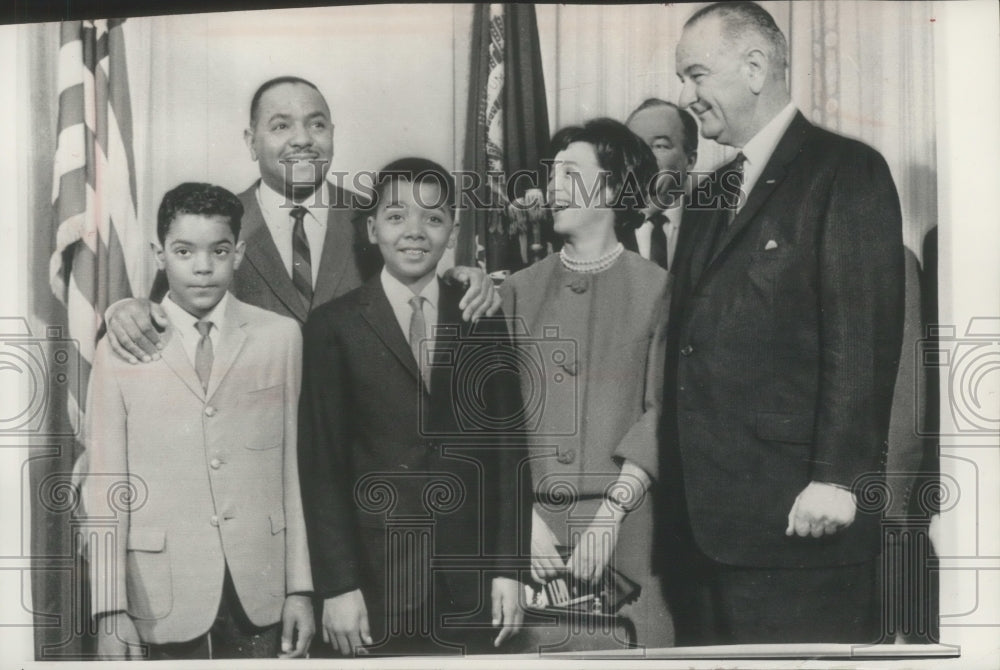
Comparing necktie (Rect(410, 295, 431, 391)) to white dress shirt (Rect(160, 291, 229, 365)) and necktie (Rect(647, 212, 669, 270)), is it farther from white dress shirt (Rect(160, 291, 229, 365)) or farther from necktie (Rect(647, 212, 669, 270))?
necktie (Rect(647, 212, 669, 270))

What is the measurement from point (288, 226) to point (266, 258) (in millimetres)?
179

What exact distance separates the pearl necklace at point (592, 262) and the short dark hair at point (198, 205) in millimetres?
1506

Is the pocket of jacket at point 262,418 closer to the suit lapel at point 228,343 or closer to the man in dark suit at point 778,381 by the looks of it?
the suit lapel at point 228,343

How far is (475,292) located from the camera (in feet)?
15.2

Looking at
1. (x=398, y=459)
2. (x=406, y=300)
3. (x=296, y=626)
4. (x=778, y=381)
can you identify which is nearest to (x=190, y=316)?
(x=406, y=300)

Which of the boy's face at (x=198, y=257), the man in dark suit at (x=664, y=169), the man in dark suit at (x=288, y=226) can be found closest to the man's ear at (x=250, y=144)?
the man in dark suit at (x=288, y=226)

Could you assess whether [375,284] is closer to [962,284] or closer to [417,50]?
[417,50]

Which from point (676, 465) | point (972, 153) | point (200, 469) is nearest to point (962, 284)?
point (972, 153)

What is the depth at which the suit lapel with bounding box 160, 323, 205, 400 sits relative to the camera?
464 centimetres

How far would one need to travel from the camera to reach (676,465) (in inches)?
181

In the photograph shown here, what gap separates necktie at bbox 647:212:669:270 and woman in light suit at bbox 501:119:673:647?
0.04 metres

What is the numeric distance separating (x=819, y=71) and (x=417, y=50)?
1.87m

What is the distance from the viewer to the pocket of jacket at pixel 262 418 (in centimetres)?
462

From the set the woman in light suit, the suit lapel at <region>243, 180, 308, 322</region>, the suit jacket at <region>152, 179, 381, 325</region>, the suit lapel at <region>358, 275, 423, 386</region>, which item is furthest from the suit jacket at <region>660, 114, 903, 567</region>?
the suit lapel at <region>243, 180, 308, 322</region>
